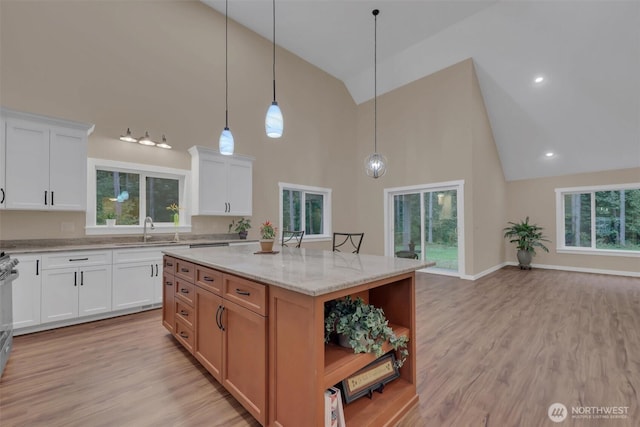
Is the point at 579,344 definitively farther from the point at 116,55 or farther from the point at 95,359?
the point at 116,55

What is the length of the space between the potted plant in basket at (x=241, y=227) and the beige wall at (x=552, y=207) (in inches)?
255

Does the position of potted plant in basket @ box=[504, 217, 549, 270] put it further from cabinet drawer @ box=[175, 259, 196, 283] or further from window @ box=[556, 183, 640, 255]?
cabinet drawer @ box=[175, 259, 196, 283]

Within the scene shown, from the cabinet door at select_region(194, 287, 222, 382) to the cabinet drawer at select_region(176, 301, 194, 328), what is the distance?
0.15 metres

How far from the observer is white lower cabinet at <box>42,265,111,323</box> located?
2934 mm

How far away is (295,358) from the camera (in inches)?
50.6

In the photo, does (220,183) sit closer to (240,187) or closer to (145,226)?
(240,187)

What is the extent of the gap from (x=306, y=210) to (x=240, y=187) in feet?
6.48

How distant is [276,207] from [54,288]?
3.44 metres

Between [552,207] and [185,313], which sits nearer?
[185,313]

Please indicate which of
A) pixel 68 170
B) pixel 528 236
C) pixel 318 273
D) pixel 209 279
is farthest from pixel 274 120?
pixel 528 236

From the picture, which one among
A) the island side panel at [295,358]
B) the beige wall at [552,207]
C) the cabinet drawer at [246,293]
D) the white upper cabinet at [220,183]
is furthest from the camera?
→ the beige wall at [552,207]

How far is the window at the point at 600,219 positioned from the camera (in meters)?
5.80

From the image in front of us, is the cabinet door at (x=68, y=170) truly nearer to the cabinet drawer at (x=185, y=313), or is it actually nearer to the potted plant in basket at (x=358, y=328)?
the cabinet drawer at (x=185, y=313)

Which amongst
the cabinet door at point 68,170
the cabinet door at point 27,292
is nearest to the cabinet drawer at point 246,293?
the cabinet door at point 27,292
